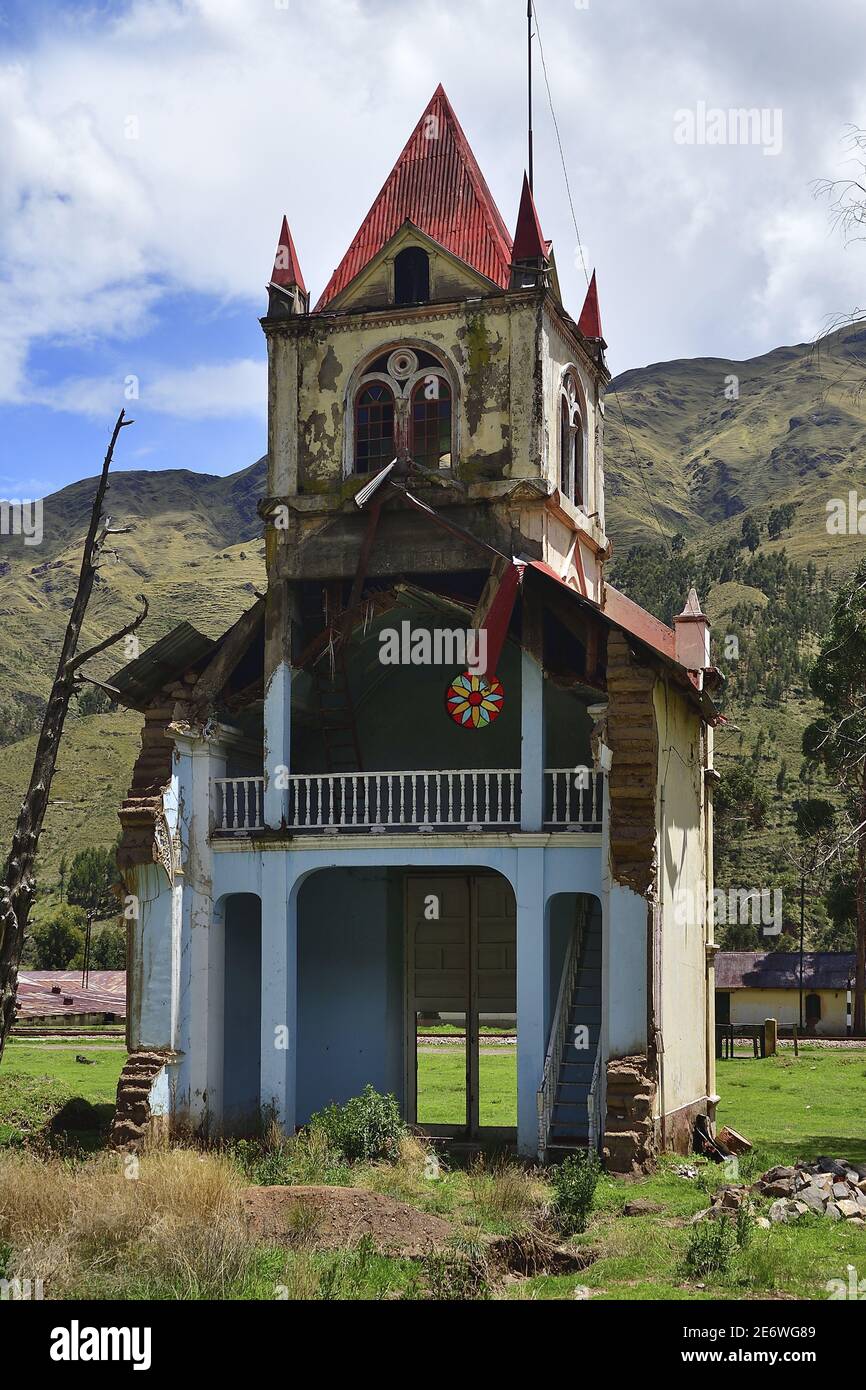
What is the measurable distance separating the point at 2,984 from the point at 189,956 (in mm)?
8498

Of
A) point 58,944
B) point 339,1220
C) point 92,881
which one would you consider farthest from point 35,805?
point 92,881

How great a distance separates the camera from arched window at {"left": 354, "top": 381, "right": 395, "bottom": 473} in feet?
80.2

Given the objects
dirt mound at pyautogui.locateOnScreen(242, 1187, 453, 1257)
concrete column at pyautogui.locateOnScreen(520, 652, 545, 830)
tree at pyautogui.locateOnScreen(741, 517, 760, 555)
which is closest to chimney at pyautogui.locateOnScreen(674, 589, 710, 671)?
concrete column at pyautogui.locateOnScreen(520, 652, 545, 830)

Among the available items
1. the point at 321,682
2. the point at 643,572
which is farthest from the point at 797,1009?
the point at 643,572

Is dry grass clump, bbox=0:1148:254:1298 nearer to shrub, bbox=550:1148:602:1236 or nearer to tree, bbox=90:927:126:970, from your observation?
shrub, bbox=550:1148:602:1236

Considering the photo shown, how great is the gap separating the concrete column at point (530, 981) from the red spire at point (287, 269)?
9821mm

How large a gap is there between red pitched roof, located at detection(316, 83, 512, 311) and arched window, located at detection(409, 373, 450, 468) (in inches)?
75.0

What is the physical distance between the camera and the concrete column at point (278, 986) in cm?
2291

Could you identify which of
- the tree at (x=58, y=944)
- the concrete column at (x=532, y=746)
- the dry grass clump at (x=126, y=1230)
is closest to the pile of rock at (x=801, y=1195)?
the dry grass clump at (x=126, y=1230)

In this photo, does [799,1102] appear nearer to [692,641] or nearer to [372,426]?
[692,641]

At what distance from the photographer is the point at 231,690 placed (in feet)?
80.6

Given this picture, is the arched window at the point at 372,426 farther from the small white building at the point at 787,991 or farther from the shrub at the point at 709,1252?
the small white building at the point at 787,991

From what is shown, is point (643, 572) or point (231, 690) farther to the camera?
point (643, 572)
